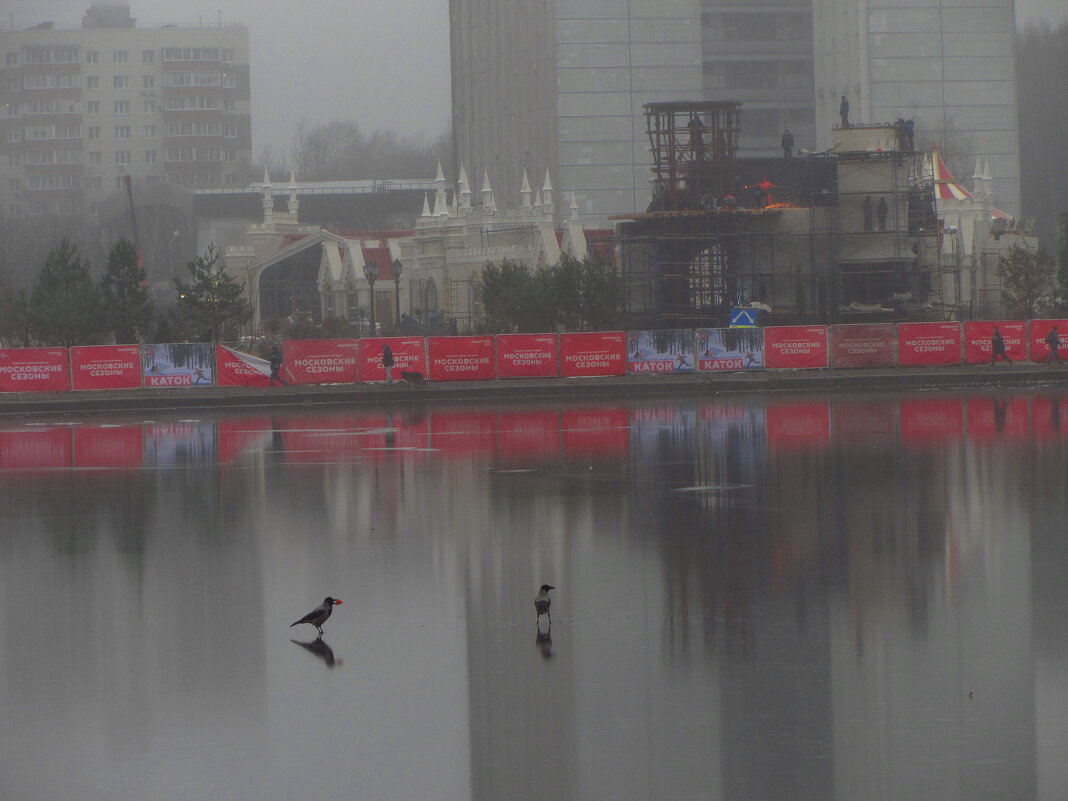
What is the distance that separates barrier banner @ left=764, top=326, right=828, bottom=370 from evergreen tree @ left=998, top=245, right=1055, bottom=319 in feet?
60.1

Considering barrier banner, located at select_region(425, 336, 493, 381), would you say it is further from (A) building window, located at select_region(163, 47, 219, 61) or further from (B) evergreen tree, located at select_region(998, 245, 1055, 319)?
(A) building window, located at select_region(163, 47, 219, 61)

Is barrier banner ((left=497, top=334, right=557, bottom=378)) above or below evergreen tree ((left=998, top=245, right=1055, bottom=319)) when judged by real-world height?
below

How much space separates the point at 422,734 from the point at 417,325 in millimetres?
57964

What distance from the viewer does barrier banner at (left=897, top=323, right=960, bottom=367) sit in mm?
46438

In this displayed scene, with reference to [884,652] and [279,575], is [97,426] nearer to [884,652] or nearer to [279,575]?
[279,575]

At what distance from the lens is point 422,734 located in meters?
8.54

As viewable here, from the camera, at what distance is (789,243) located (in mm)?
61719

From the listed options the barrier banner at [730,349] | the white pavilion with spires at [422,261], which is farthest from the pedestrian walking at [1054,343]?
the white pavilion with spires at [422,261]

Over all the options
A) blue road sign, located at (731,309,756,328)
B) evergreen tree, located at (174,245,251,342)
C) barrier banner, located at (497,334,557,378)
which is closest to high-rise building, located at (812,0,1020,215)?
blue road sign, located at (731,309,756,328)

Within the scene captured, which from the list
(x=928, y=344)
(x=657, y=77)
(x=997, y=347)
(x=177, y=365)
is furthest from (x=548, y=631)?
(x=657, y=77)

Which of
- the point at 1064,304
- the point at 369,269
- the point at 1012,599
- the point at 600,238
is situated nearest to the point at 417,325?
the point at 369,269

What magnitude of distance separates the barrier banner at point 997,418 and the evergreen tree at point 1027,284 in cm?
2663

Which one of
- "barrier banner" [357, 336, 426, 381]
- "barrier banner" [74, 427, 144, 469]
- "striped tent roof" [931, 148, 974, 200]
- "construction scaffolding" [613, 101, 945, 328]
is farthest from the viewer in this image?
"striped tent roof" [931, 148, 974, 200]

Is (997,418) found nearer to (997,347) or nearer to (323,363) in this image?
(997,347)
